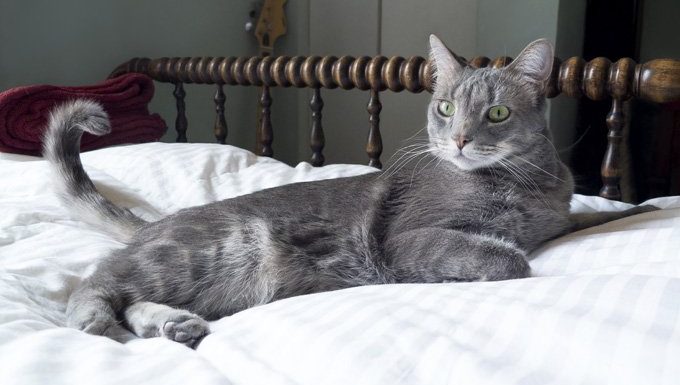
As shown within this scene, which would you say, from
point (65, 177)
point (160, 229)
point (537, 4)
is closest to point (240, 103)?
point (537, 4)

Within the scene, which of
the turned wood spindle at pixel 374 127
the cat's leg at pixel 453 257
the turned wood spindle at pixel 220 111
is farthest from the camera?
the turned wood spindle at pixel 220 111

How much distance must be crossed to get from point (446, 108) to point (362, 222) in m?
0.30

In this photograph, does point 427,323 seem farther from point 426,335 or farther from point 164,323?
point 164,323

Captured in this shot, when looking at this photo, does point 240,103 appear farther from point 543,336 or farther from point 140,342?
point 543,336

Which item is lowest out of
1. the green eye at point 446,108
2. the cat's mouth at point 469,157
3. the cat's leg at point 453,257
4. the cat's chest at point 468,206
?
the cat's leg at point 453,257

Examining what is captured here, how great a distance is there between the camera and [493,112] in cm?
111

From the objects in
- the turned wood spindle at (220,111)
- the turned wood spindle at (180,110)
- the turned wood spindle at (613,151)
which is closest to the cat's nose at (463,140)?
the turned wood spindle at (613,151)

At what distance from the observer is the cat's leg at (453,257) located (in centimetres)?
89

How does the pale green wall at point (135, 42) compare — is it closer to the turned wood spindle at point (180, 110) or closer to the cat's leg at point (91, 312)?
the turned wood spindle at point (180, 110)

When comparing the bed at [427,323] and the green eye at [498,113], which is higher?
the green eye at [498,113]

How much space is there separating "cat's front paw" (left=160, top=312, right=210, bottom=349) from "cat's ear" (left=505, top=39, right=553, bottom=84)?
739mm

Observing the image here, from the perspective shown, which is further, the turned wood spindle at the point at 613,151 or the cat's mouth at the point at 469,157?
the turned wood spindle at the point at 613,151

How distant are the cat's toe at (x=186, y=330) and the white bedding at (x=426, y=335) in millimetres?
35

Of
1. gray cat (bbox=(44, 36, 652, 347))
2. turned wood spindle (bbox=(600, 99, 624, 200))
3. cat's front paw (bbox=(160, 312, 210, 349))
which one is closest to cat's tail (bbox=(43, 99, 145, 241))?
gray cat (bbox=(44, 36, 652, 347))
